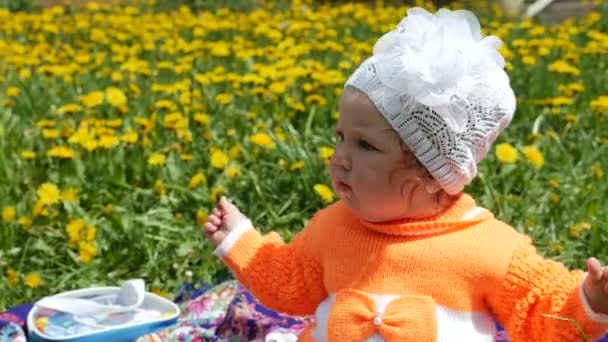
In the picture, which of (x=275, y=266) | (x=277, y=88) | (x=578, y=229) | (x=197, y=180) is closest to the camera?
(x=275, y=266)

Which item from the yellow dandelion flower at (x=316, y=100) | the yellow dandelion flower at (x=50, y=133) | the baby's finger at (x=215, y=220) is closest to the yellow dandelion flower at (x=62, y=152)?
the yellow dandelion flower at (x=50, y=133)

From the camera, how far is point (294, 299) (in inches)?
77.2

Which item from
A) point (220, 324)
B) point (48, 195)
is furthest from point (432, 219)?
point (48, 195)

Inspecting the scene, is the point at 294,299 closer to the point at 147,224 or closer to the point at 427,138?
the point at 427,138

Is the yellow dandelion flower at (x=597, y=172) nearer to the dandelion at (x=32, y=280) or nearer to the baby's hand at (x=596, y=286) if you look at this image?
the baby's hand at (x=596, y=286)

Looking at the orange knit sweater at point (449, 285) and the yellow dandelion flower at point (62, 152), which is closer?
the orange knit sweater at point (449, 285)

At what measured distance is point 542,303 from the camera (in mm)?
1709

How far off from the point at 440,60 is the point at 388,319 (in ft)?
1.61

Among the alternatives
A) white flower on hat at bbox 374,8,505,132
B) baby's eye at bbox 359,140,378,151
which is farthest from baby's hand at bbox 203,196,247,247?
white flower on hat at bbox 374,8,505,132

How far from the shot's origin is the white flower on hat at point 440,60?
5.34ft

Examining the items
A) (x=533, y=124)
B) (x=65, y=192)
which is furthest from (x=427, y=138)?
(x=533, y=124)

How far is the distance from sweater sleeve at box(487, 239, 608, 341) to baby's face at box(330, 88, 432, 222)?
218mm

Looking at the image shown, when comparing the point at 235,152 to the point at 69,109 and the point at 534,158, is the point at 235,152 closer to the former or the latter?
the point at 69,109

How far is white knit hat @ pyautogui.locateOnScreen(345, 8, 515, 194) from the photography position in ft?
5.35
